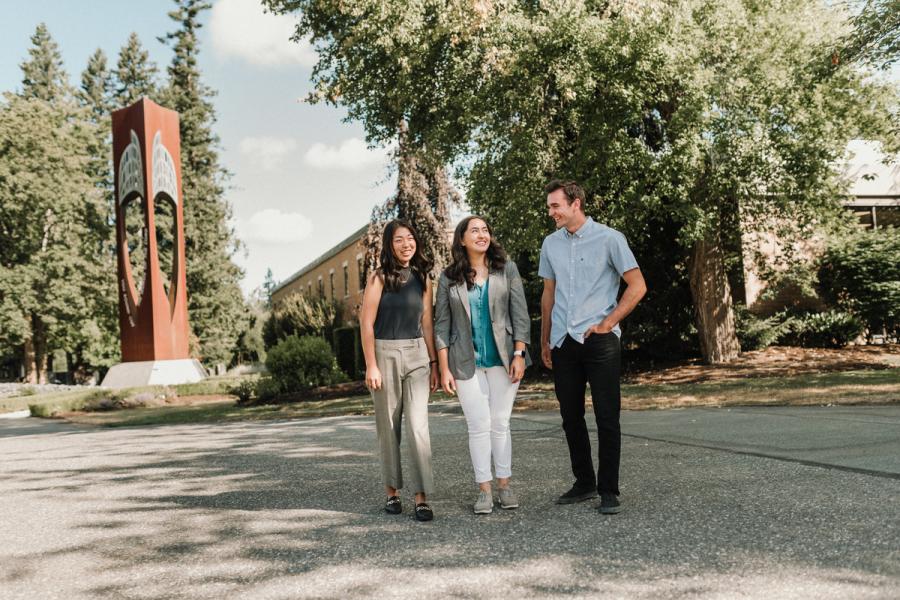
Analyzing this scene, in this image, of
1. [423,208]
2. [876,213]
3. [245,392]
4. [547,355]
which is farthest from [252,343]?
[547,355]

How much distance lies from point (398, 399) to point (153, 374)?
66.7 feet

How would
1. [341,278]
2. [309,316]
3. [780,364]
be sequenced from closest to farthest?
1. [780,364]
2. [309,316]
3. [341,278]

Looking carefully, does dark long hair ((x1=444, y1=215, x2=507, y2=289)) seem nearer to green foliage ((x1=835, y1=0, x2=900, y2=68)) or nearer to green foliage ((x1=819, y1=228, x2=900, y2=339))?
green foliage ((x1=835, y1=0, x2=900, y2=68))

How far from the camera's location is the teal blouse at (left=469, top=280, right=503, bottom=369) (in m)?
4.67

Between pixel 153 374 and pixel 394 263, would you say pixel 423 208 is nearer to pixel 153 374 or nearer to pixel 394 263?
pixel 153 374

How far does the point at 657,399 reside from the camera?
11531 millimetres

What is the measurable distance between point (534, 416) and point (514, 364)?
578cm

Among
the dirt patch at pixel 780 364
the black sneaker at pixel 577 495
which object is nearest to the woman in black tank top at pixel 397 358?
the black sneaker at pixel 577 495

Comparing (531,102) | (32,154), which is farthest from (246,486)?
(32,154)

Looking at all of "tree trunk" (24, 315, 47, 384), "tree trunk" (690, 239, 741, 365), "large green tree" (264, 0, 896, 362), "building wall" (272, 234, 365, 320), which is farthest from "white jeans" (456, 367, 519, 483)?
"tree trunk" (24, 315, 47, 384)

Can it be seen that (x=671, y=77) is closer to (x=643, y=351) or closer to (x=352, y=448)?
(x=643, y=351)

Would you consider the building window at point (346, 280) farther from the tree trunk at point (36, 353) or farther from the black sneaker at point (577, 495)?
the black sneaker at point (577, 495)

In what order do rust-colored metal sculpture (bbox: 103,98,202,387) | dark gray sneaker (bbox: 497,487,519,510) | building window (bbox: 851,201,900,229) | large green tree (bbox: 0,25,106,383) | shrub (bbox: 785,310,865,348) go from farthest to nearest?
large green tree (bbox: 0,25,106,383) < rust-colored metal sculpture (bbox: 103,98,202,387) < building window (bbox: 851,201,900,229) < shrub (bbox: 785,310,865,348) < dark gray sneaker (bbox: 497,487,519,510)

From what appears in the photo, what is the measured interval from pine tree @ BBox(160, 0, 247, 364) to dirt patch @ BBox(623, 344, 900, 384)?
97.7 ft
